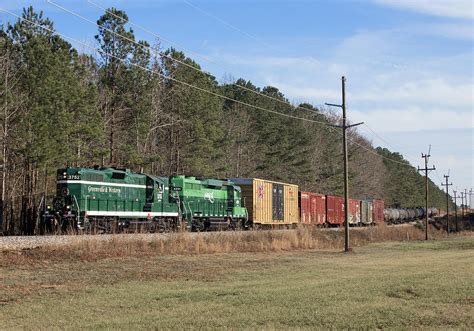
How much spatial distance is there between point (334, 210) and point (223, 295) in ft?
164

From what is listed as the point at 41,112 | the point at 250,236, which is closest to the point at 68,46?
the point at 41,112

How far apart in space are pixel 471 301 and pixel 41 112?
30.4 meters

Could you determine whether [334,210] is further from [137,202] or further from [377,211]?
[137,202]

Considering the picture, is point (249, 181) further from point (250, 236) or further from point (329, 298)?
point (329, 298)

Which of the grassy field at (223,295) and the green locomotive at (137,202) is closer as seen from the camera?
the grassy field at (223,295)

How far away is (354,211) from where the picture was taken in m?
64.7

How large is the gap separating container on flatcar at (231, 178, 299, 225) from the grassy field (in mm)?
23016

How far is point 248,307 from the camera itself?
11352 millimetres

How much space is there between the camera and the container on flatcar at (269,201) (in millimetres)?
44281

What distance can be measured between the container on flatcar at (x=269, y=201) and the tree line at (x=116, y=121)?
8019mm

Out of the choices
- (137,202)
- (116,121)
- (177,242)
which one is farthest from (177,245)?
(116,121)

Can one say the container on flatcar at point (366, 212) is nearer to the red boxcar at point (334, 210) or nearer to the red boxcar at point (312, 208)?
the red boxcar at point (334, 210)

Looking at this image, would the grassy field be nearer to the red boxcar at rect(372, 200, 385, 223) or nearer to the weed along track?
the weed along track

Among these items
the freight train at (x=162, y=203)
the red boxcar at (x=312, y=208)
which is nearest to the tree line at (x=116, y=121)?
the freight train at (x=162, y=203)
